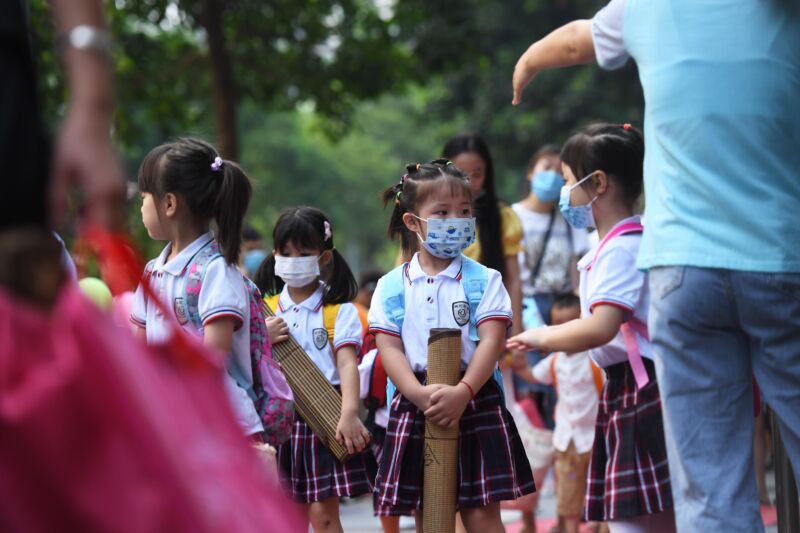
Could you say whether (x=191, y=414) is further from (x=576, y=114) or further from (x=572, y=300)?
(x=576, y=114)

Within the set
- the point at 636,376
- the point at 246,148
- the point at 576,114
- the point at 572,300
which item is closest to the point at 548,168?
the point at 572,300

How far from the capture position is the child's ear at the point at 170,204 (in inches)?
186

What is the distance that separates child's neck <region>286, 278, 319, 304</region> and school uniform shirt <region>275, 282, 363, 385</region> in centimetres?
3

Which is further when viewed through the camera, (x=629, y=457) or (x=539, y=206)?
(x=539, y=206)

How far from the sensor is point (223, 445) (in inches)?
87.0

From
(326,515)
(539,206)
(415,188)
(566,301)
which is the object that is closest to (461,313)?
(415,188)

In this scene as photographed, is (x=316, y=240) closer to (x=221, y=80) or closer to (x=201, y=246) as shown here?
(x=201, y=246)

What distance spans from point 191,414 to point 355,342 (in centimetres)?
345

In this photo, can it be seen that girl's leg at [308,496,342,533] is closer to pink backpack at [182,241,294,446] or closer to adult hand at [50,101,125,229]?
pink backpack at [182,241,294,446]

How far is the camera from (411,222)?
5.21 meters

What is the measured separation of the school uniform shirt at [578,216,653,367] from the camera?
454 cm

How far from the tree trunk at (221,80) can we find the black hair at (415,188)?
301 inches

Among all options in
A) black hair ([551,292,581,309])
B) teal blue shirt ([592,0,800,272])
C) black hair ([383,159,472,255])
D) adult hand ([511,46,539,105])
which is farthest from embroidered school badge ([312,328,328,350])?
teal blue shirt ([592,0,800,272])

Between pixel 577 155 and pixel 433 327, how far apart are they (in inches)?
34.9
